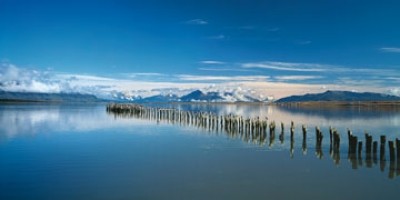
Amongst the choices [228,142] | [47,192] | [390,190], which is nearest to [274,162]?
[390,190]

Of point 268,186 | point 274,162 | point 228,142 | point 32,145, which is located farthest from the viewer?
point 228,142

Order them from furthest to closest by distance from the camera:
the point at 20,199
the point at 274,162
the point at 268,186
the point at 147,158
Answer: the point at 147,158 < the point at 274,162 < the point at 268,186 < the point at 20,199

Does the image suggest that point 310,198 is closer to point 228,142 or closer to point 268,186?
point 268,186

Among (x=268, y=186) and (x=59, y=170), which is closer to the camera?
(x=268, y=186)

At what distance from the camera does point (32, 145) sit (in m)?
22.8

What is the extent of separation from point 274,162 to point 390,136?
15.0 m

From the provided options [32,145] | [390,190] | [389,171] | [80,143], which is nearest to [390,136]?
[389,171]

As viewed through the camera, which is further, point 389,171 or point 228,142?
point 228,142

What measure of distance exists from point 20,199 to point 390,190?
1122cm

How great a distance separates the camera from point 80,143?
24.2 m

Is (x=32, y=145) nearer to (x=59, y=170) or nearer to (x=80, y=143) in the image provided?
(x=80, y=143)

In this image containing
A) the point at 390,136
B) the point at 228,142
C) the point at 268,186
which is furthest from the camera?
the point at 390,136

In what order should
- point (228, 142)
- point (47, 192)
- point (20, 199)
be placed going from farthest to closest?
point (228, 142) → point (47, 192) → point (20, 199)

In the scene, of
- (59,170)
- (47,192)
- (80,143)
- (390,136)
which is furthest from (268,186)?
(390,136)
